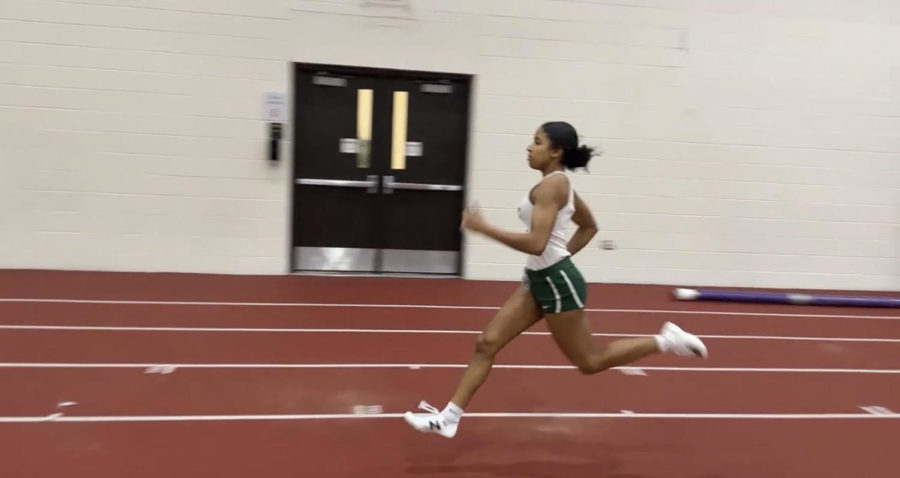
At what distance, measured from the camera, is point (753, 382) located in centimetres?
486

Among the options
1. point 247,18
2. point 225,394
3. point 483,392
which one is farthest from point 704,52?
point 225,394

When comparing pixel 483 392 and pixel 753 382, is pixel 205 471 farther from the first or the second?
pixel 753 382

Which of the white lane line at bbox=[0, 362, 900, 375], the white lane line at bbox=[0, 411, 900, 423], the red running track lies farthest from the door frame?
the white lane line at bbox=[0, 411, 900, 423]

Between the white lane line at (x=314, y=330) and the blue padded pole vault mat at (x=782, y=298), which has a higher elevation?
the blue padded pole vault mat at (x=782, y=298)

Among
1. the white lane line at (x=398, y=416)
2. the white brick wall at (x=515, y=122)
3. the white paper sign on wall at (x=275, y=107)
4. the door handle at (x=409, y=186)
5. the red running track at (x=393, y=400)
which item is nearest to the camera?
the red running track at (x=393, y=400)

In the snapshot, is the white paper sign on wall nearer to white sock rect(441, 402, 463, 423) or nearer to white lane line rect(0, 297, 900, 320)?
white lane line rect(0, 297, 900, 320)

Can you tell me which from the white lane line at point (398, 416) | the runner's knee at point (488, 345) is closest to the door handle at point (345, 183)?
the white lane line at point (398, 416)

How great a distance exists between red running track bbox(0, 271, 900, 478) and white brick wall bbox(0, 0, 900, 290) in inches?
54.2

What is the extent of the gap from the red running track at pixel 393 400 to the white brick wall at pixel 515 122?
138cm

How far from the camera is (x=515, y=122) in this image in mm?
8227

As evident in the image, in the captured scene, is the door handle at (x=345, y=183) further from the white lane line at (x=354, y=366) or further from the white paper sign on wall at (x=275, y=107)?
the white lane line at (x=354, y=366)

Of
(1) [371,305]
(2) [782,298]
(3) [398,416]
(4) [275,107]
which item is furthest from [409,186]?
(3) [398,416]

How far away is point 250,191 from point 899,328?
268 inches

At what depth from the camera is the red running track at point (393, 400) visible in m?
3.37
